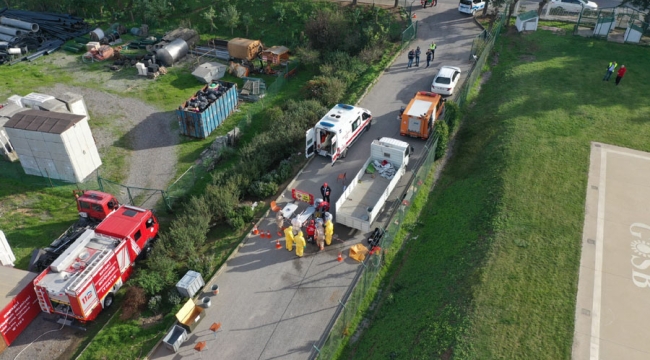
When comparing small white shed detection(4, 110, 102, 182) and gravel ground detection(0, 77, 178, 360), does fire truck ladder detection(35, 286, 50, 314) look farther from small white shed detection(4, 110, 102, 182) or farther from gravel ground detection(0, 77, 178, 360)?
small white shed detection(4, 110, 102, 182)

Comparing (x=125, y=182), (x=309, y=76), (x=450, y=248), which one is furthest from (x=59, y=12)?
(x=450, y=248)

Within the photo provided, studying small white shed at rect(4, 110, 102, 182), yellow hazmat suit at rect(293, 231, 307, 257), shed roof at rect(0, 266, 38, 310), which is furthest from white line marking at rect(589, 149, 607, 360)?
small white shed at rect(4, 110, 102, 182)

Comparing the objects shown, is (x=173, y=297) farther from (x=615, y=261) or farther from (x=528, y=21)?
(x=528, y=21)

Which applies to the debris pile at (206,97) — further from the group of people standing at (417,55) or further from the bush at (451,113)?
the bush at (451,113)

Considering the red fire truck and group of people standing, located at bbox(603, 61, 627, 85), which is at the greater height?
group of people standing, located at bbox(603, 61, 627, 85)

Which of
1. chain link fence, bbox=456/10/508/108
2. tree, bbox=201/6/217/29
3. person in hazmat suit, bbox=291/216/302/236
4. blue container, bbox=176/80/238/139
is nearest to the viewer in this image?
person in hazmat suit, bbox=291/216/302/236

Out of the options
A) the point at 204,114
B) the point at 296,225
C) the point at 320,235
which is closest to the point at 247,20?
the point at 204,114

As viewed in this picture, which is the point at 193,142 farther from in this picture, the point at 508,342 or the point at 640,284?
the point at 640,284

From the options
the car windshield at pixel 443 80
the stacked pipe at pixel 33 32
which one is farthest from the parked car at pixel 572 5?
the stacked pipe at pixel 33 32
